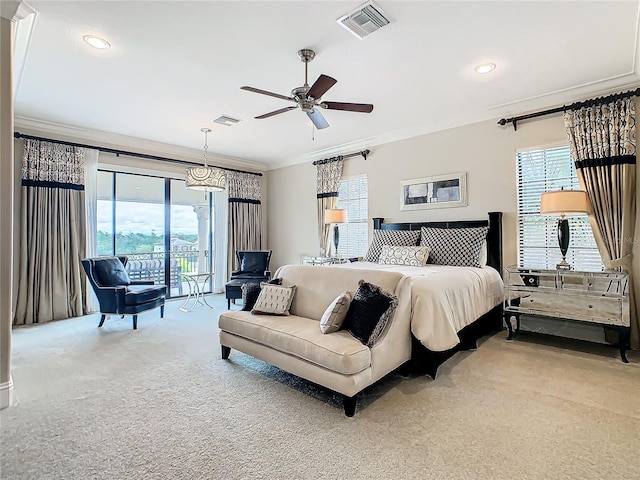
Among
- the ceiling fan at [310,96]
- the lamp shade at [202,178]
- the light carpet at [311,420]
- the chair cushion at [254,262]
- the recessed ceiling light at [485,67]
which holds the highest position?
the recessed ceiling light at [485,67]

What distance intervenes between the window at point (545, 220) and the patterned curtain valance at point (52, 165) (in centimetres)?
632

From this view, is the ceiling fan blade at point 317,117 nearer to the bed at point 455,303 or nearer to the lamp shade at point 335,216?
the bed at point 455,303

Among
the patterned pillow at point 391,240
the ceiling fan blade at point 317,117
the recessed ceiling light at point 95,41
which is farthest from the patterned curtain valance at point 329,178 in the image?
the recessed ceiling light at point 95,41

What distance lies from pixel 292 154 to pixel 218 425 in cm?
560

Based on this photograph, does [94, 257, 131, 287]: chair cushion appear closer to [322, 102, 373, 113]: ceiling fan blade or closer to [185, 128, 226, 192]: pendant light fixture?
[185, 128, 226, 192]: pendant light fixture

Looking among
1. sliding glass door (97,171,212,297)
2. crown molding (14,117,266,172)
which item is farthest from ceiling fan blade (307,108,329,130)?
crown molding (14,117,266,172)

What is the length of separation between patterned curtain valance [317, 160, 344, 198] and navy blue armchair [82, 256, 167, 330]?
3.31 m

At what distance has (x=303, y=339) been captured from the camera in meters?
2.52

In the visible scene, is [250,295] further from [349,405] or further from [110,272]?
[110,272]

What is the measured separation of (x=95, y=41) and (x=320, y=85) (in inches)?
77.3

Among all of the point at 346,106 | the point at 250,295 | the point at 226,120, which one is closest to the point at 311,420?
the point at 250,295

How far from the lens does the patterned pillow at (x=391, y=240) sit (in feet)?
16.1

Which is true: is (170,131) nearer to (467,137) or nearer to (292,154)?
(292,154)

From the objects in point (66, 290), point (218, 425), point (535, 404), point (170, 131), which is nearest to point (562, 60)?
point (535, 404)
